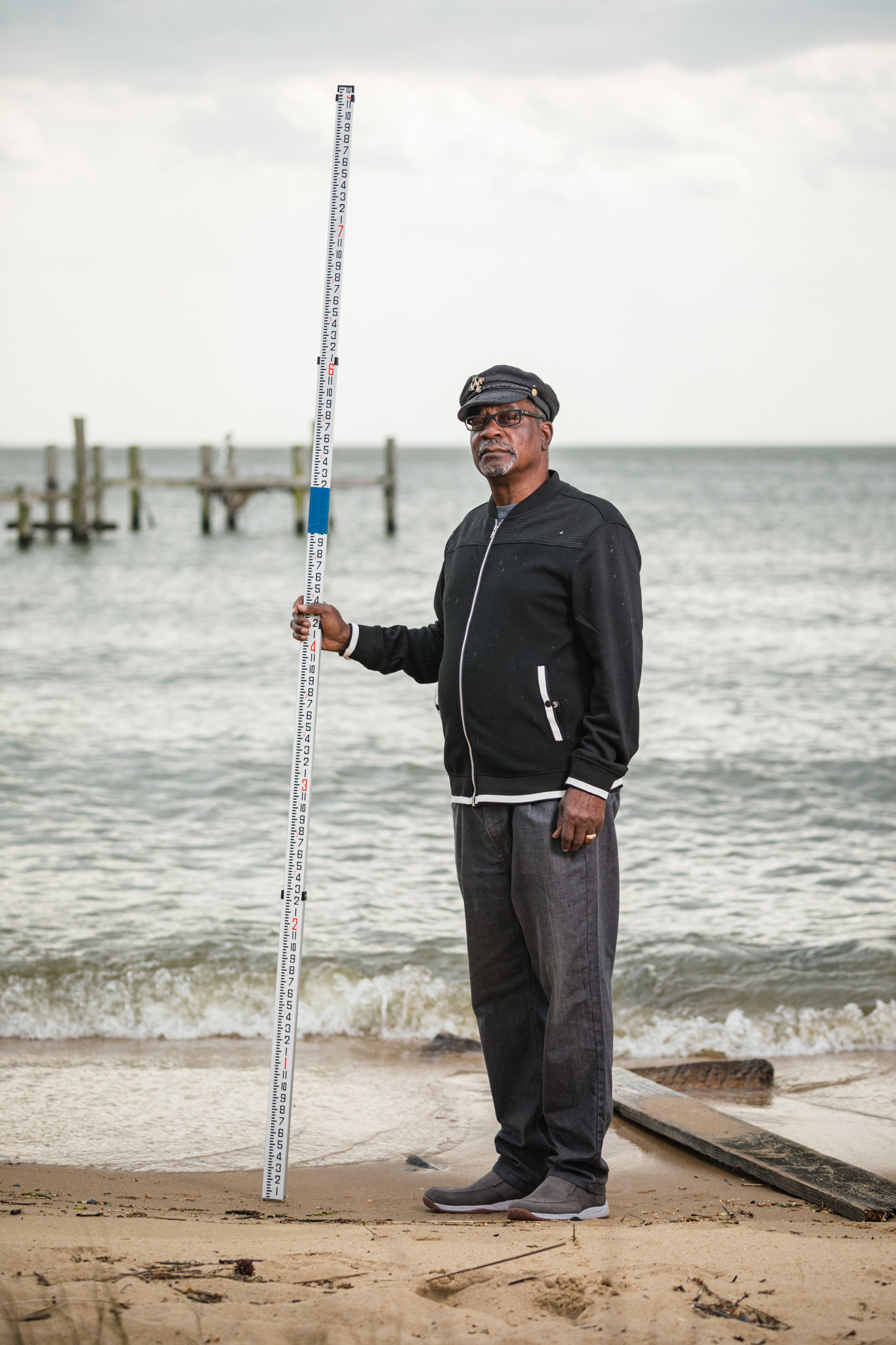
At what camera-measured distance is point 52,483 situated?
1281 inches

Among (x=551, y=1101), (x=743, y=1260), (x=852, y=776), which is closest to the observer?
(x=743, y=1260)

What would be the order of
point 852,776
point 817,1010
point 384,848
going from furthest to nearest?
point 852,776, point 384,848, point 817,1010

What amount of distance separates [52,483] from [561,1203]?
32.2m

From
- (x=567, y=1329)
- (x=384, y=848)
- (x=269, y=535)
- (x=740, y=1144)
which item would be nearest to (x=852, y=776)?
(x=384, y=848)

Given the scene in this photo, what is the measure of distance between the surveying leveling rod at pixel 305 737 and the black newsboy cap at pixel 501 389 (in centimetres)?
38

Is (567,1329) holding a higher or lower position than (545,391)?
lower

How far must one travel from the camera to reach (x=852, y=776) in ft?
31.6

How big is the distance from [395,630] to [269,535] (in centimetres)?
3619

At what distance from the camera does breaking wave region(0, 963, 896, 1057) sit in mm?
5305

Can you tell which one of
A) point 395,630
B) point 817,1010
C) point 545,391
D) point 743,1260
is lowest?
point 817,1010

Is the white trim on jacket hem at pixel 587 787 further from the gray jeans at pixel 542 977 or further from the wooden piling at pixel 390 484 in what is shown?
the wooden piling at pixel 390 484

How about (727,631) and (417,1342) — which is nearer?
(417,1342)

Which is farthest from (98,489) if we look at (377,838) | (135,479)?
(377,838)

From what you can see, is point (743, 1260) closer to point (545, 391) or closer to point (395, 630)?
point (395, 630)
